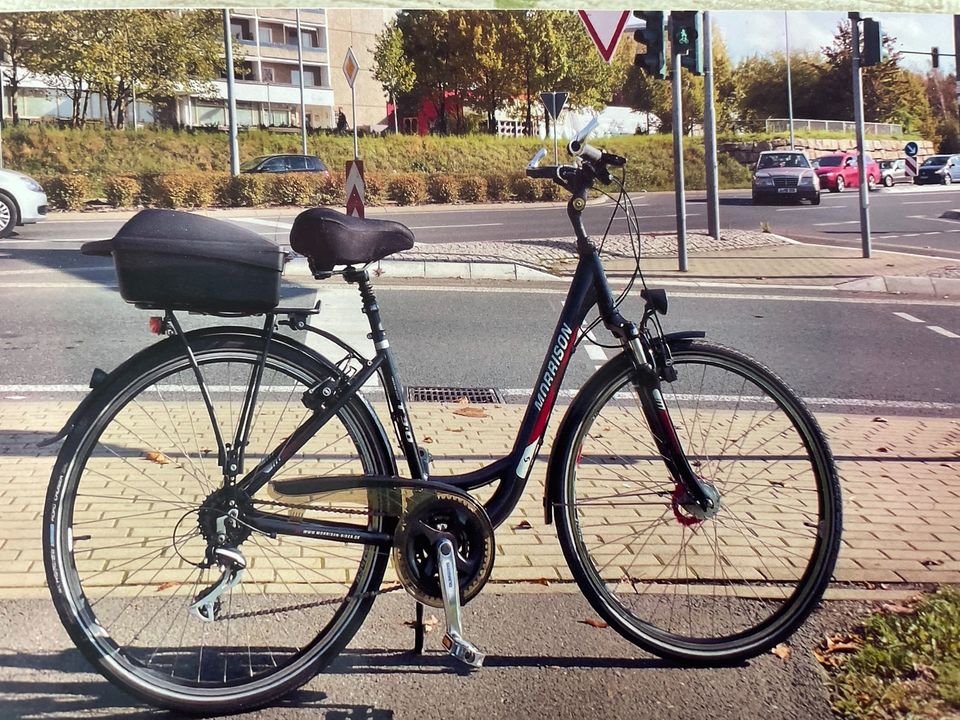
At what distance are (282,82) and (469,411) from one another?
1.62 m

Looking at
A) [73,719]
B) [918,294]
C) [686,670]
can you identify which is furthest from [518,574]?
[918,294]

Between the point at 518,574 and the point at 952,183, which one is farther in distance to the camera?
the point at 952,183

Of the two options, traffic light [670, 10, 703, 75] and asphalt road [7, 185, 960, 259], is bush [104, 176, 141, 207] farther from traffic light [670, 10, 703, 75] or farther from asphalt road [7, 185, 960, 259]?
traffic light [670, 10, 703, 75]

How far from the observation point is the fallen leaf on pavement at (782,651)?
9.37 feet

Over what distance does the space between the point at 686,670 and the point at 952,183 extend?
2.07 m

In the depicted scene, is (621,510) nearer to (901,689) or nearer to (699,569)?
(699,569)

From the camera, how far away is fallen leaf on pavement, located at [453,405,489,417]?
410 centimetres

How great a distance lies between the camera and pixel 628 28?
3.11 meters

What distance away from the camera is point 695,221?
3.38 metres

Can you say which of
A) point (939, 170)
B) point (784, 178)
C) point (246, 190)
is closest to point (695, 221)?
point (784, 178)

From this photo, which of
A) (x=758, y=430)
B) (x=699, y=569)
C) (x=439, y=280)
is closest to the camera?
(x=758, y=430)

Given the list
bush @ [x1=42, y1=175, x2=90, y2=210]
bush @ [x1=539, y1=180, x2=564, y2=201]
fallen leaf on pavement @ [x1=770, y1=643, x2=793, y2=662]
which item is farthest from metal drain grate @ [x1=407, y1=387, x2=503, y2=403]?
fallen leaf on pavement @ [x1=770, y1=643, x2=793, y2=662]

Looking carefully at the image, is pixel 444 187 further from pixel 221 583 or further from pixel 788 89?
pixel 221 583

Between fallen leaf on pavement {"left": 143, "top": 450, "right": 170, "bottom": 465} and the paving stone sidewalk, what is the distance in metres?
0.47
